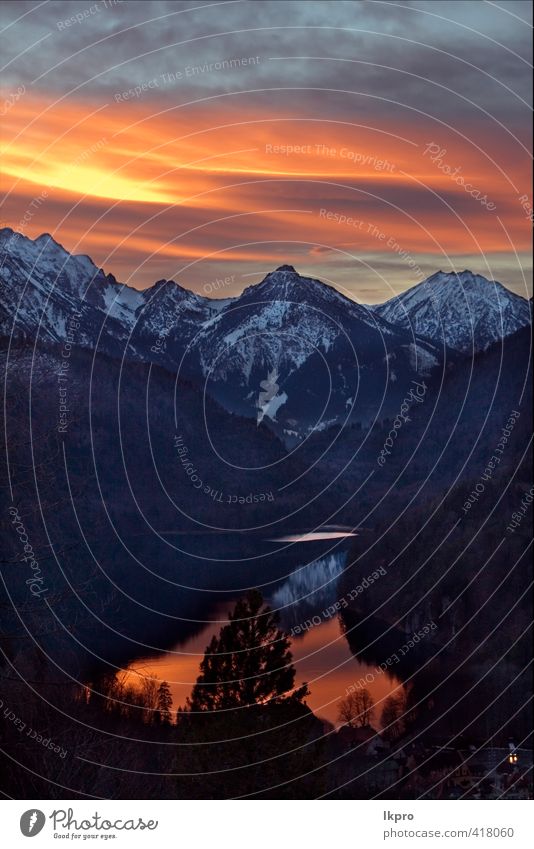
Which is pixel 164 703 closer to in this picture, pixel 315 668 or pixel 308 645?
pixel 315 668

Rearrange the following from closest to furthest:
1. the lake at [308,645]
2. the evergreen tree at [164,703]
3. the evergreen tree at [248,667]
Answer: the evergreen tree at [248,667]
the evergreen tree at [164,703]
the lake at [308,645]

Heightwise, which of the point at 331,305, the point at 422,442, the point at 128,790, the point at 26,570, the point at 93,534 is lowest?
the point at 128,790

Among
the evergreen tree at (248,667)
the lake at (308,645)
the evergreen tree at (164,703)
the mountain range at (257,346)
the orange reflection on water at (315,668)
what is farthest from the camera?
the mountain range at (257,346)

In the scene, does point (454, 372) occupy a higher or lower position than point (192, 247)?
higher

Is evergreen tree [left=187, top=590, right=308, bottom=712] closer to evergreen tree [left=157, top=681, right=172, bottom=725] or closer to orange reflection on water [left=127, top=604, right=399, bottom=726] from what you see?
evergreen tree [left=157, top=681, right=172, bottom=725]

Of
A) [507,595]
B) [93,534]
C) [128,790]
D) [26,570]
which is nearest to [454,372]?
[507,595]

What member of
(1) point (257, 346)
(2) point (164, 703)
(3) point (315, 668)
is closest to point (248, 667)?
(2) point (164, 703)

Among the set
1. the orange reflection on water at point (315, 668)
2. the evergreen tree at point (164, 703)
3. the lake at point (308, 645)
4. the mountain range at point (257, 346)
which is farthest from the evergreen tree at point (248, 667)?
the mountain range at point (257, 346)

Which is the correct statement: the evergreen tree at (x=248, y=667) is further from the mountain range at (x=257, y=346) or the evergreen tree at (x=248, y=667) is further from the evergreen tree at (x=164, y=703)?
the mountain range at (x=257, y=346)

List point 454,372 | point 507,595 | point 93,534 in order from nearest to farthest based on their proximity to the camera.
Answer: point 93,534 → point 507,595 → point 454,372

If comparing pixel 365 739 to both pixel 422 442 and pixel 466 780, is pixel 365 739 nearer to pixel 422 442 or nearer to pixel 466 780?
pixel 466 780

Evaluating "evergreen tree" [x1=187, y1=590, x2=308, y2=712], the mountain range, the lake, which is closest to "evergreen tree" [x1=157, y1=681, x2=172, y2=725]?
the lake
